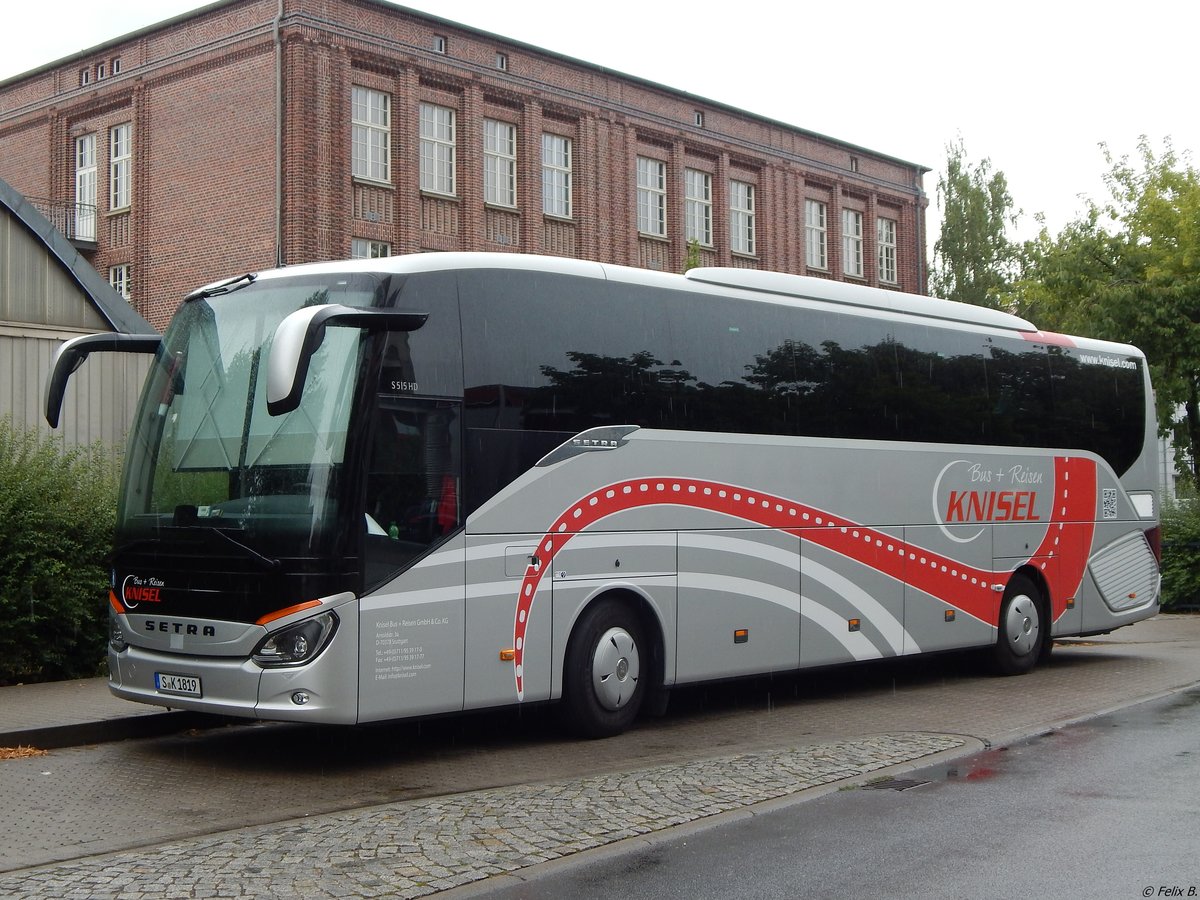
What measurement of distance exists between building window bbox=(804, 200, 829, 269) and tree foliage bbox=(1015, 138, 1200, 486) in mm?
11771

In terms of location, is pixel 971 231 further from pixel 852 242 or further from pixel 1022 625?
pixel 1022 625

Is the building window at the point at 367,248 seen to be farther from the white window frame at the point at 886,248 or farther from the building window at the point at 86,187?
the white window frame at the point at 886,248

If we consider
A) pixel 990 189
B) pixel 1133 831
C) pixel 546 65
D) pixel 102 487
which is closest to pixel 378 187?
pixel 546 65

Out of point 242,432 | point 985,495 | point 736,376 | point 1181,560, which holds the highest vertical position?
point 736,376

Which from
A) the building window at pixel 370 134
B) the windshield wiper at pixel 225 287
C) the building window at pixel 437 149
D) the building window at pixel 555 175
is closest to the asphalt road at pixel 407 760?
the windshield wiper at pixel 225 287

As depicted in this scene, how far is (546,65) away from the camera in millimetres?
36250

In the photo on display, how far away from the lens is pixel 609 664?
11133 millimetres

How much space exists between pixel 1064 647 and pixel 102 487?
1278cm

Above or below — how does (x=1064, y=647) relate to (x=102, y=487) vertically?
below

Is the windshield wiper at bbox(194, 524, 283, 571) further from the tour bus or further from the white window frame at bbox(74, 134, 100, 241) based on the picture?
the white window frame at bbox(74, 134, 100, 241)

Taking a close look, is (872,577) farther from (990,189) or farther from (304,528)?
(990,189)

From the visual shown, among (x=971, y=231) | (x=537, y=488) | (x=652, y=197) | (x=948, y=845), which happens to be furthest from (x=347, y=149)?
(x=971, y=231)

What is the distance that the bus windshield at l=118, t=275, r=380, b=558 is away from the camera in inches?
368

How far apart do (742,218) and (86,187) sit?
18.3 m
